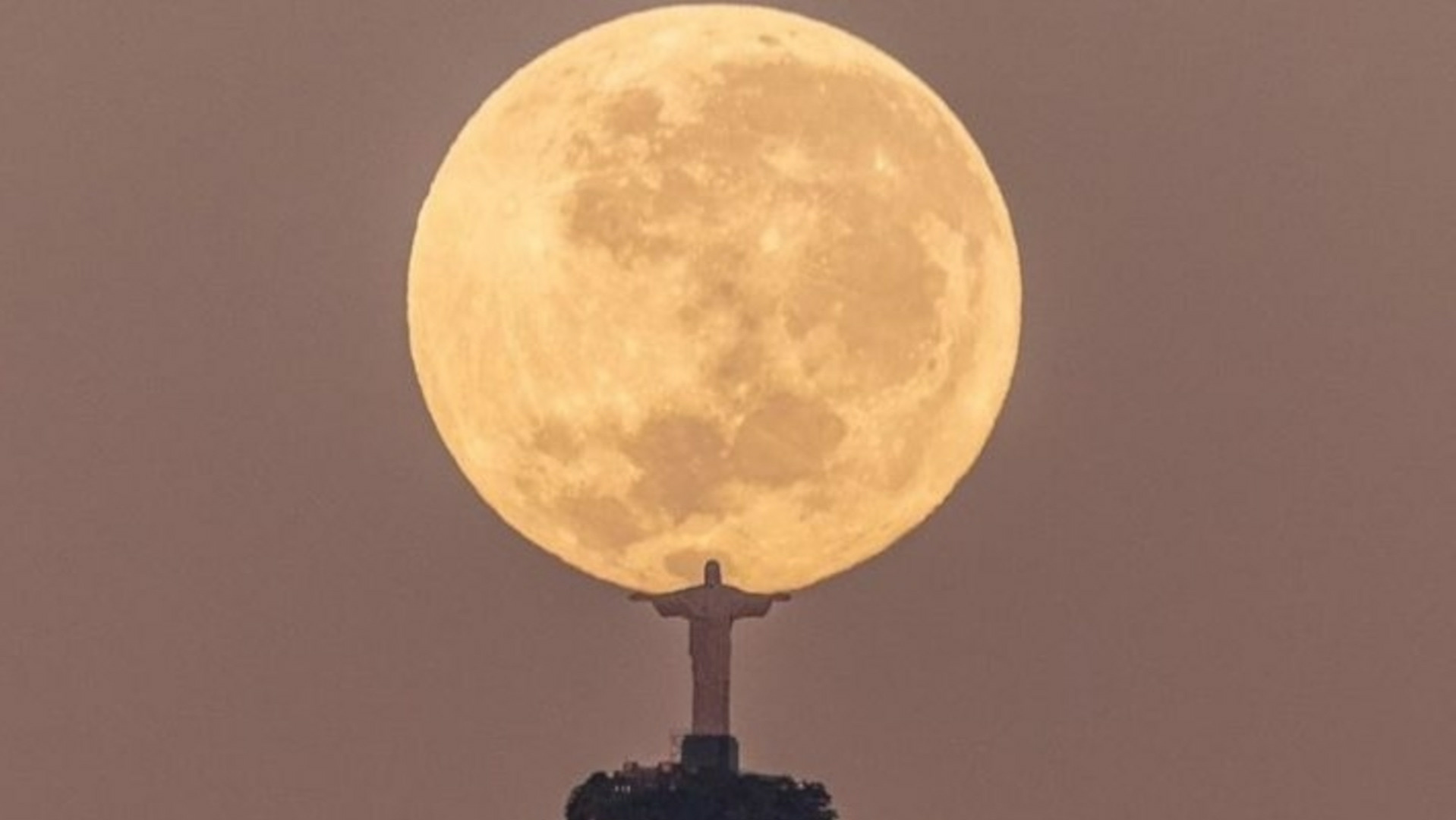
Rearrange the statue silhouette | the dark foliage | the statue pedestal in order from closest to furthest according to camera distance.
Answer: the statue silhouette
the dark foliage
the statue pedestal

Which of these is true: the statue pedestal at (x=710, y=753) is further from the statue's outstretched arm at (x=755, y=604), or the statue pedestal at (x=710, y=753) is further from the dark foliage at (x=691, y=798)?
the statue's outstretched arm at (x=755, y=604)

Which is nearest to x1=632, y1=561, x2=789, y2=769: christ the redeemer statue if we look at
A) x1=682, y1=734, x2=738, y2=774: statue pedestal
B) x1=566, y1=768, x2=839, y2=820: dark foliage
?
x1=682, y1=734, x2=738, y2=774: statue pedestal

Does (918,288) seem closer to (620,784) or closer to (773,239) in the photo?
(773,239)

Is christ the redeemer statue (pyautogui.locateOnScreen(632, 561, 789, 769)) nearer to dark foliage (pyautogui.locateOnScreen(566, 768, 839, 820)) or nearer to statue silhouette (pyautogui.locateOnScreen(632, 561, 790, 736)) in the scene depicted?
statue silhouette (pyautogui.locateOnScreen(632, 561, 790, 736))

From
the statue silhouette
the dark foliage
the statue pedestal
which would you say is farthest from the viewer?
the statue pedestal

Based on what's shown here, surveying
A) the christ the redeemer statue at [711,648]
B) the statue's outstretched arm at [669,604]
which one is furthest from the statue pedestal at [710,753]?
the statue's outstretched arm at [669,604]

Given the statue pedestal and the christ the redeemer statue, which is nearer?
the christ the redeemer statue

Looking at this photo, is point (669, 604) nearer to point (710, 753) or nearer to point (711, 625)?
point (711, 625)

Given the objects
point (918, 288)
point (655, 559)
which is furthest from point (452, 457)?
point (918, 288)

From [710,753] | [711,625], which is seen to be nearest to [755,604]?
[711,625]
